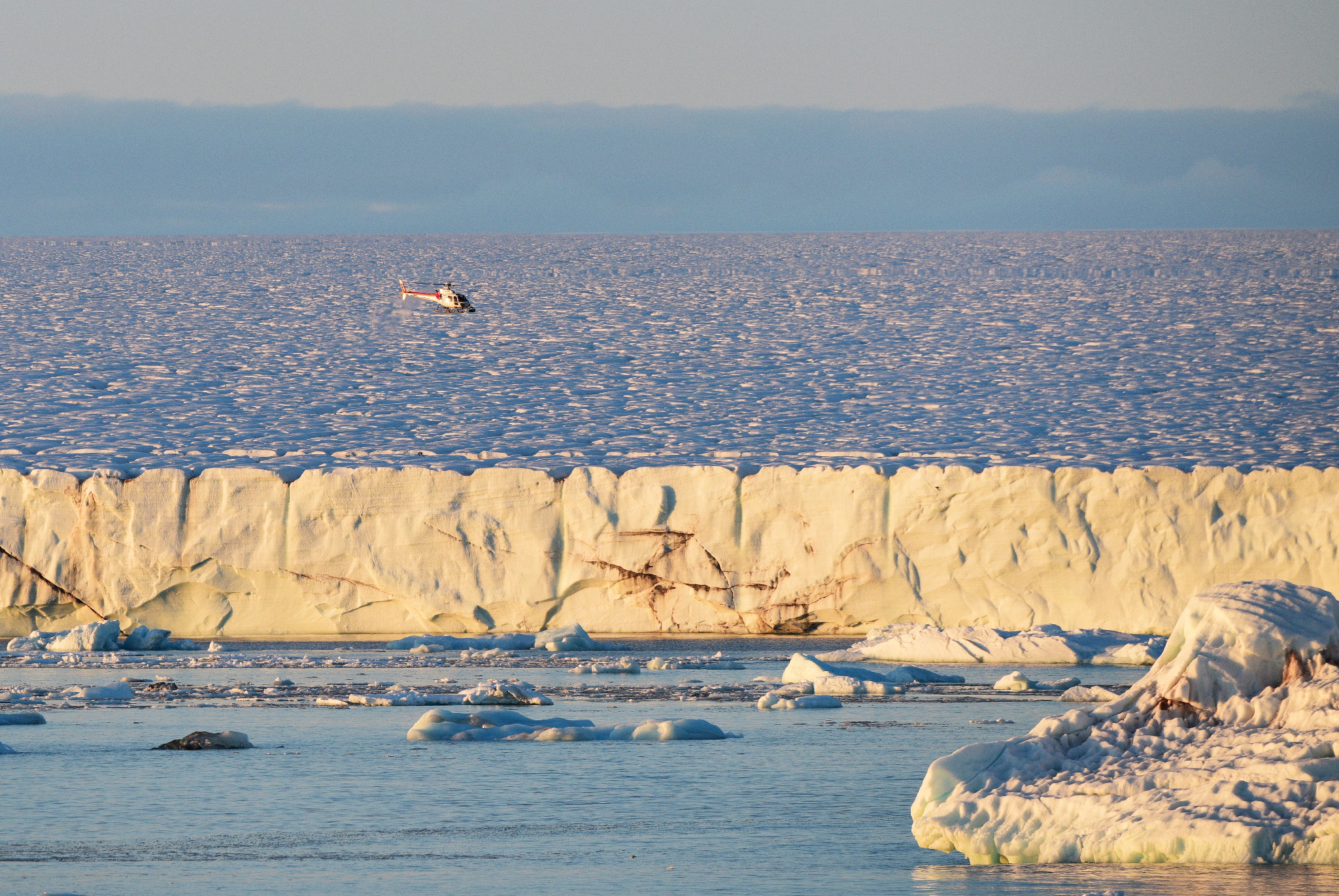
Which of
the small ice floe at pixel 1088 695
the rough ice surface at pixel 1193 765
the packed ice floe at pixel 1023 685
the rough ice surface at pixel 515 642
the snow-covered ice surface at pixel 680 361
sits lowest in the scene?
the rough ice surface at pixel 515 642

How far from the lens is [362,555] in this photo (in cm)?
1472

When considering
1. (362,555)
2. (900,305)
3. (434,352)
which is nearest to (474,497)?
(362,555)

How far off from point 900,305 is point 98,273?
553 inches

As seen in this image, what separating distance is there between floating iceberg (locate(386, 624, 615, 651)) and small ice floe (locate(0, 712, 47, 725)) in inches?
182

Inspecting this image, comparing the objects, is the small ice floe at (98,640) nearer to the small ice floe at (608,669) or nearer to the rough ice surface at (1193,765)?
the small ice floe at (608,669)

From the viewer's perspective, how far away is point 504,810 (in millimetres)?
6902

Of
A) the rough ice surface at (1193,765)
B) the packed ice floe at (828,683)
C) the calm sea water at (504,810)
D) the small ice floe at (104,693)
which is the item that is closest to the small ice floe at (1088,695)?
the calm sea water at (504,810)

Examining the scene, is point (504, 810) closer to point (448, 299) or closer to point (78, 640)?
point (78, 640)

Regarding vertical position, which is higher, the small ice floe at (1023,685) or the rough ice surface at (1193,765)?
the rough ice surface at (1193,765)

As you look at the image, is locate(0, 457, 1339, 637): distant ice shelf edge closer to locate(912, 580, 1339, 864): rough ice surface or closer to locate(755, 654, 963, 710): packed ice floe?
locate(755, 654, 963, 710): packed ice floe

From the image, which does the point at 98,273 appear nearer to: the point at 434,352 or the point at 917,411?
the point at 434,352

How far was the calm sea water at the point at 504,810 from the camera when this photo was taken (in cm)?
545

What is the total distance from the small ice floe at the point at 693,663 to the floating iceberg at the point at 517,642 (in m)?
1.03

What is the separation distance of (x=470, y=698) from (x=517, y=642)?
441 centimetres
